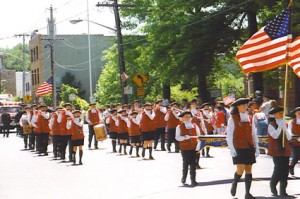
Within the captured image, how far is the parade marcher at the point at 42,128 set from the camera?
78.2 ft

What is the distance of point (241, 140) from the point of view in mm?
10953

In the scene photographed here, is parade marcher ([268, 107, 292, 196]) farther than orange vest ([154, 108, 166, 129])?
No

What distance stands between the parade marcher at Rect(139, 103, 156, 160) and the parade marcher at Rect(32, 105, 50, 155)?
13.8 ft

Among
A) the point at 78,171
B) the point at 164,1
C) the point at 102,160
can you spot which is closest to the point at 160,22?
the point at 164,1

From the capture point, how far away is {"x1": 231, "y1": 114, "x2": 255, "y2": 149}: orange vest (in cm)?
1095

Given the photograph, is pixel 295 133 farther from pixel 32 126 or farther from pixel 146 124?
pixel 32 126

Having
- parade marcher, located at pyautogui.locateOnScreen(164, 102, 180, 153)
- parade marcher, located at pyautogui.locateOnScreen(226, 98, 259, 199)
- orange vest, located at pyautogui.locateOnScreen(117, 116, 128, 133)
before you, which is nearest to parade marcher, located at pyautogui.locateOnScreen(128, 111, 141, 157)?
orange vest, located at pyautogui.locateOnScreen(117, 116, 128, 133)

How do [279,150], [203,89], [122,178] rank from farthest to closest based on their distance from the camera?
[203,89] → [122,178] → [279,150]

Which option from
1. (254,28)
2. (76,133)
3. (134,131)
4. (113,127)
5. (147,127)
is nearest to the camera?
(76,133)

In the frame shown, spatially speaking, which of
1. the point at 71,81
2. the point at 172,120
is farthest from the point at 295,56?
the point at 71,81

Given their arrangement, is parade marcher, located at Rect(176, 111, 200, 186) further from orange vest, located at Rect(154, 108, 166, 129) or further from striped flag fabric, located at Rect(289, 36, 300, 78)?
orange vest, located at Rect(154, 108, 166, 129)

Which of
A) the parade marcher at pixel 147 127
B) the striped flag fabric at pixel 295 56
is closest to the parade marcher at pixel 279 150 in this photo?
the striped flag fabric at pixel 295 56

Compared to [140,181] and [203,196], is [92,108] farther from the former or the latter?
[203,196]

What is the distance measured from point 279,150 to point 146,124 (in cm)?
999
